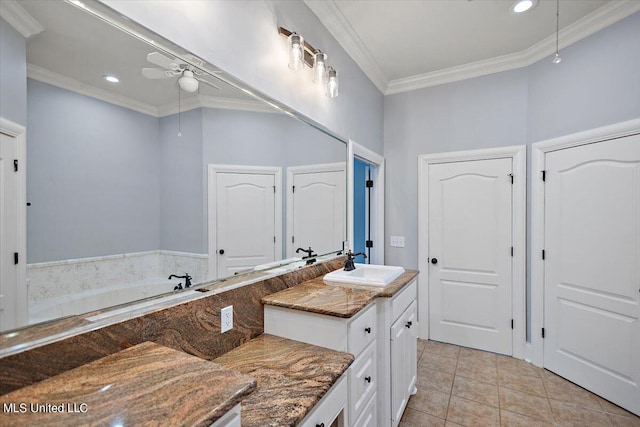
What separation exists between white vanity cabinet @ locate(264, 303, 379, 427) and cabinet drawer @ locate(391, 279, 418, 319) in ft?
0.72

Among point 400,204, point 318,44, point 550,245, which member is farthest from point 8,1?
point 550,245

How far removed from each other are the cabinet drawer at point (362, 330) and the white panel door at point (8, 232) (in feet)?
3.67

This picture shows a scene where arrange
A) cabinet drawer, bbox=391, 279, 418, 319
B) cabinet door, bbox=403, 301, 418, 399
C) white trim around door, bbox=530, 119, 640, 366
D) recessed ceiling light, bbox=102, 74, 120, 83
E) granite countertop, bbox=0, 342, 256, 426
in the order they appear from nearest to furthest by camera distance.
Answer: granite countertop, bbox=0, 342, 256, 426 → recessed ceiling light, bbox=102, 74, 120, 83 → cabinet drawer, bbox=391, 279, 418, 319 → cabinet door, bbox=403, 301, 418, 399 → white trim around door, bbox=530, 119, 640, 366

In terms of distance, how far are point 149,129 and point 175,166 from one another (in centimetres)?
16

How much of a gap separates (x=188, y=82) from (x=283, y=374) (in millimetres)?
1171

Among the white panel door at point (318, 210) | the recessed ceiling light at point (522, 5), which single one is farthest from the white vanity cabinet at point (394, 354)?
the recessed ceiling light at point (522, 5)

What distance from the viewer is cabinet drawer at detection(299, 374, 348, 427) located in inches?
39.1

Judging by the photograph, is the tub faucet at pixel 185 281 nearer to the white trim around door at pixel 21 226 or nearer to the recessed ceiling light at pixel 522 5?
the white trim around door at pixel 21 226

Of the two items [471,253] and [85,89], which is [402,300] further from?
[85,89]

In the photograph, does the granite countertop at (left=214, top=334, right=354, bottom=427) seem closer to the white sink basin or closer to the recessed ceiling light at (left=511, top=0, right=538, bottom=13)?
the white sink basin

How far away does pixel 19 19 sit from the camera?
76 centimetres

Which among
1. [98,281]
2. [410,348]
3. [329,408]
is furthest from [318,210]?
[98,281]

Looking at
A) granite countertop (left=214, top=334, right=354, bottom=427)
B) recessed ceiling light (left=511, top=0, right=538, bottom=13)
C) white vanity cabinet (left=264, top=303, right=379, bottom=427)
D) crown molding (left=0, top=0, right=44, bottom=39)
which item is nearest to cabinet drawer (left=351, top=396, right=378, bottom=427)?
white vanity cabinet (left=264, top=303, right=379, bottom=427)

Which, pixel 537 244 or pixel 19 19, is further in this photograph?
pixel 537 244
